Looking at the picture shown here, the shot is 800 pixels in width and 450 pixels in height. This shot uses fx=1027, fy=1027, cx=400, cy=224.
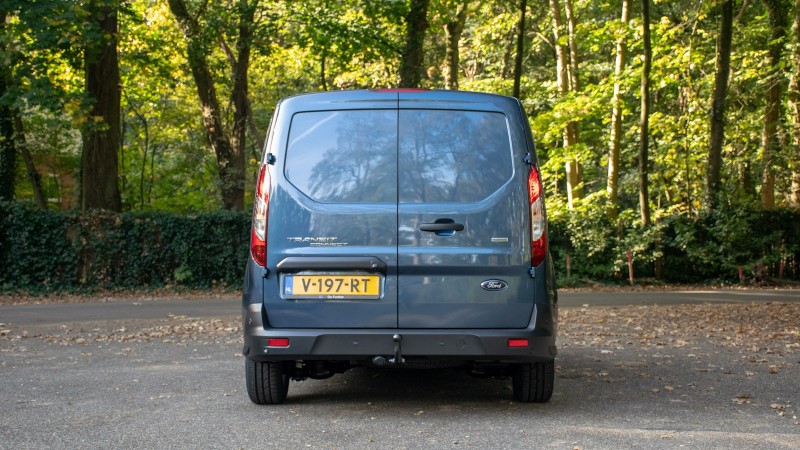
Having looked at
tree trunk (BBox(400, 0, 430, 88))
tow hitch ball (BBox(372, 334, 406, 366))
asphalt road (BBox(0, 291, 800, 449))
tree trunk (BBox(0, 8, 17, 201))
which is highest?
tree trunk (BBox(400, 0, 430, 88))

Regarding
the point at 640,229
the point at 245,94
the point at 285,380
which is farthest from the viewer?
the point at 245,94

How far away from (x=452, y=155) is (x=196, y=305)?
469 inches

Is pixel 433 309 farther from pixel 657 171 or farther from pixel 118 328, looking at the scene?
pixel 657 171

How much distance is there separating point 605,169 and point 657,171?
8114mm

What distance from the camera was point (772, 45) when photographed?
80.9ft

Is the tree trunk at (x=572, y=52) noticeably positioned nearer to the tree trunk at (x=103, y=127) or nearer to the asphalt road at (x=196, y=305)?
the asphalt road at (x=196, y=305)

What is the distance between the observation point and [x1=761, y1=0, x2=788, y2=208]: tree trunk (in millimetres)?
24094

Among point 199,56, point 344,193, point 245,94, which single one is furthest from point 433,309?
point 245,94

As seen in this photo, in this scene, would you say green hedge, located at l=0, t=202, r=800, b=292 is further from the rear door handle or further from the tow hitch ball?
the rear door handle

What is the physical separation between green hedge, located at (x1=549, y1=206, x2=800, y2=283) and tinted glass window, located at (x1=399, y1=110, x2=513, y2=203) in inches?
689

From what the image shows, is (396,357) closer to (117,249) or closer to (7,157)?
(117,249)

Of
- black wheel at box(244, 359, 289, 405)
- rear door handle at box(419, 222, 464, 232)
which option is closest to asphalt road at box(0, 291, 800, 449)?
black wheel at box(244, 359, 289, 405)

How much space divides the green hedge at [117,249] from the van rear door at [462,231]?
16015 mm

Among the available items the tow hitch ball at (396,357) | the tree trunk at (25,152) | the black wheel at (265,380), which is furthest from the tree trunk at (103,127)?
the tow hitch ball at (396,357)
